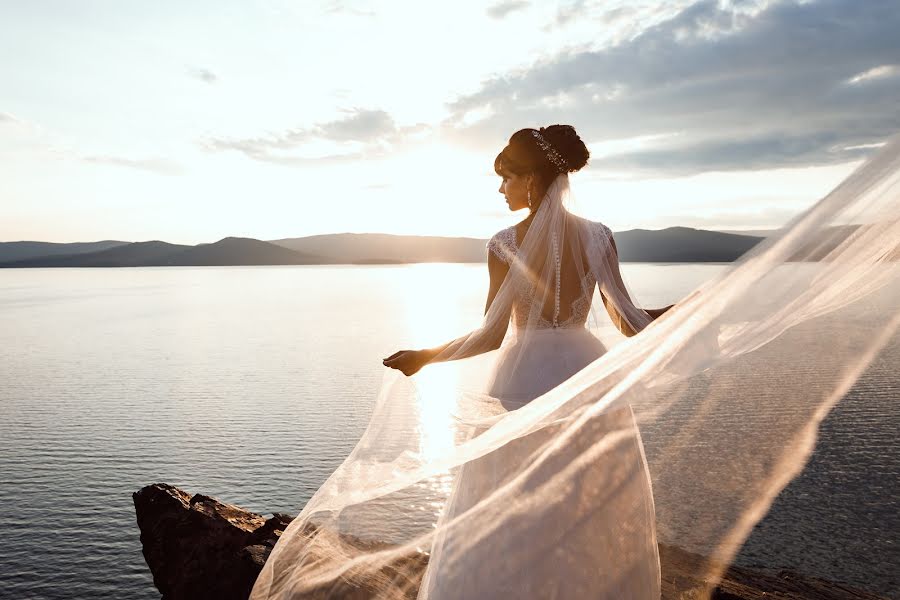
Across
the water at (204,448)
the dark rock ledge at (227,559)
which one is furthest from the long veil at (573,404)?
the water at (204,448)

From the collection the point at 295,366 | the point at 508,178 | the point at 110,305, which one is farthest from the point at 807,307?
the point at 110,305

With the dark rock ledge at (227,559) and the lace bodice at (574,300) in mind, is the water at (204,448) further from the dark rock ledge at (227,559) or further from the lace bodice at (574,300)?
the lace bodice at (574,300)

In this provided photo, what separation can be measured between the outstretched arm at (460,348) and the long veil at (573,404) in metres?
0.02

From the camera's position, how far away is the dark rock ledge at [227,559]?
529cm

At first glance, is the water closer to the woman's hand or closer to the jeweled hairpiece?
the woman's hand

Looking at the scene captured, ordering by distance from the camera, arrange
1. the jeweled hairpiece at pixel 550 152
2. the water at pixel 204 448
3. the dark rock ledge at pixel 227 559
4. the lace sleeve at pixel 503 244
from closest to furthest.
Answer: the jeweled hairpiece at pixel 550 152
the lace sleeve at pixel 503 244
the dark rock ledge at pixel 227 559
the water at pixel 204 448

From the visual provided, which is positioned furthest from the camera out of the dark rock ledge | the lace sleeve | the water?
the water

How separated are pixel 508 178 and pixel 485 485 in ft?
5.22

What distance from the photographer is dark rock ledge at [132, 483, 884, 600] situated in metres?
5.29

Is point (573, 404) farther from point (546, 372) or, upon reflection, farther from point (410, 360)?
point (410, 360)

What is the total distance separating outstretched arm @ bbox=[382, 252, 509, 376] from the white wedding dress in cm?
57

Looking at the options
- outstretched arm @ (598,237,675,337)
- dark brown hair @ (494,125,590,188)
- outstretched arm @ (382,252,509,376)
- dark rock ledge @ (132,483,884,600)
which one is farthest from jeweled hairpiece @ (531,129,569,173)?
dark rock ledge @ (132,483,884,600)

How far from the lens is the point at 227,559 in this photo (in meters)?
7.00

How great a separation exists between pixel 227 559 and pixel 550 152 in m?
5.72
